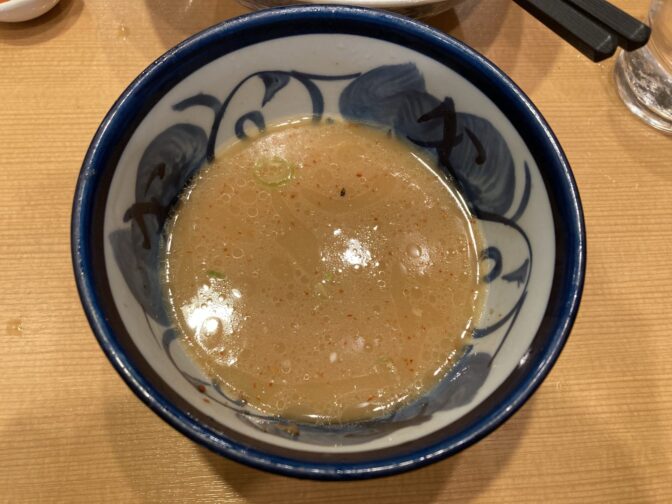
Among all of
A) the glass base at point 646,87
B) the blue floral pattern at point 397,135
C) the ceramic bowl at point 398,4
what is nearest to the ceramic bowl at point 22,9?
the ceramic bowl at point 398,4

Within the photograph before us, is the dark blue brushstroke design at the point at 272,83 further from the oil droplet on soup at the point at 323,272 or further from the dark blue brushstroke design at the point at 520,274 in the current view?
the dark blue brushstroke design at the point at 520,274

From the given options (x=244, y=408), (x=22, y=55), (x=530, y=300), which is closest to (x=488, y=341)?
(x=530, y=300)

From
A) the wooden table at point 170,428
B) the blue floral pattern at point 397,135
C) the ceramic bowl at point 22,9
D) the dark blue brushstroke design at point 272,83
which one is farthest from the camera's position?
the ceramic bowl at point 22,9

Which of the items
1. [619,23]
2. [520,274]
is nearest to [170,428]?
[520,274]

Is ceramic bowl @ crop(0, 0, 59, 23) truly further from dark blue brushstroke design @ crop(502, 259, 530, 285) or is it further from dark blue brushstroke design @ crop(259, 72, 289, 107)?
dark blue brushstroke design @ crop(502, 259, 530, 285)

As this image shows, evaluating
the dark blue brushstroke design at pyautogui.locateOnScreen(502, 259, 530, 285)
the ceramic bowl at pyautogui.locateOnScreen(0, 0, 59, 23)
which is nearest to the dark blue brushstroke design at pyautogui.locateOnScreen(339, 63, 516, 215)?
the dark blue brushstroke design at pyautogui.locateOnScreen(502, 259, 530, 285)

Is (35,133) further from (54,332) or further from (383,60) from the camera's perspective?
(383,60)

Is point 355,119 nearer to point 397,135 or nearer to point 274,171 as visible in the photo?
point 397,135
